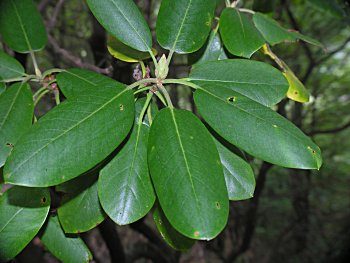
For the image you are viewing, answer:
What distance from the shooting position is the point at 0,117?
2.10ft

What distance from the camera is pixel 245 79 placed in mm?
664

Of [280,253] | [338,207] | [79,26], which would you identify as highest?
[79,26]

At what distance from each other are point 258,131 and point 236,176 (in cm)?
13

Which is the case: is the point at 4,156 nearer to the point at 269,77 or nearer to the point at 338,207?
the point at 269,77

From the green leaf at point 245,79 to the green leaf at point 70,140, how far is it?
169mm

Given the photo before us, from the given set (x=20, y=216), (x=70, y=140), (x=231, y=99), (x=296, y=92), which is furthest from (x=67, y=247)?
A: (x=296, y=92)

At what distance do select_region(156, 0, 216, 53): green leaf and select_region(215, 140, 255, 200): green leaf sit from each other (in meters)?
0.20

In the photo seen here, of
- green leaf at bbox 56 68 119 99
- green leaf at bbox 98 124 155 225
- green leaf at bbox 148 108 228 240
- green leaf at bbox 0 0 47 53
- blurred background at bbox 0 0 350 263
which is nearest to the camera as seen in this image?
green leaf at bbox 148 108 228 240

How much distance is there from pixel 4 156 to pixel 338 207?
162 inches

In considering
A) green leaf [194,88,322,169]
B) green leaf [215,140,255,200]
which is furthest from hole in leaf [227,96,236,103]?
green leaf [215,140,255,200]

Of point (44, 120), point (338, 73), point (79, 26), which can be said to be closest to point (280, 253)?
point (338, 73)

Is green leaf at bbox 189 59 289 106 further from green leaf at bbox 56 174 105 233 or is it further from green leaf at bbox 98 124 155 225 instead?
green leaf at bbox 56 174 105 233

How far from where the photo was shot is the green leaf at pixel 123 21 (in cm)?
65

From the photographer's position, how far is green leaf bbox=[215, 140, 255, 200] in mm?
651
